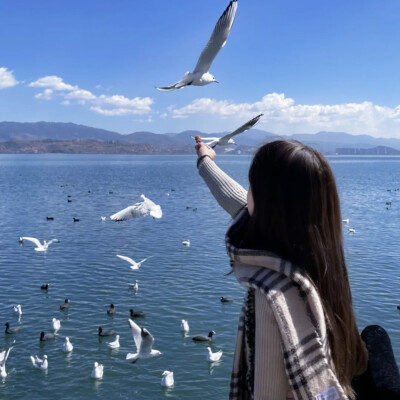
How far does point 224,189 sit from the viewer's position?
9.52 feet

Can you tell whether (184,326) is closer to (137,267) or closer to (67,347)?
(67,347)

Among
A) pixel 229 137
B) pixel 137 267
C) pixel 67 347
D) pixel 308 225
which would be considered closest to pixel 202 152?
pixel 229 137

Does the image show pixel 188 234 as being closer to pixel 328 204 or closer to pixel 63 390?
pixel 63 390

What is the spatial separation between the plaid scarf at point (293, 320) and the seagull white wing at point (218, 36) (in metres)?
3.14

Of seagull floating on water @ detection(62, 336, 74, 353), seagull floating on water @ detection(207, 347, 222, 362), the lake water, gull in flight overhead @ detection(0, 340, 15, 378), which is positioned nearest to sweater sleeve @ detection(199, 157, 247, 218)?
the lake water

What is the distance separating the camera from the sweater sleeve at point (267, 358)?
1982 millimetres

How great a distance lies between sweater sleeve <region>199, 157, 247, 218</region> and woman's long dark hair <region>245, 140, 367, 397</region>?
55cm

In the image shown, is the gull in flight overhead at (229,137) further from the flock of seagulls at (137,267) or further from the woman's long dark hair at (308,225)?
the woman's long dark hair at (308,225)

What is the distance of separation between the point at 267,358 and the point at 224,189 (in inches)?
43.5

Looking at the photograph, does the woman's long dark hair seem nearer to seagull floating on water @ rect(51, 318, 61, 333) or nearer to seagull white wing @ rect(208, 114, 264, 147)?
seagull white wing @ rect(208, 114, 264, 147)

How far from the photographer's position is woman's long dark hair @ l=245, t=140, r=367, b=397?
7.08 feet

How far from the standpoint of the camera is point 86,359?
14250 millimetres

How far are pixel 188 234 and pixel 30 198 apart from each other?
27.1 m

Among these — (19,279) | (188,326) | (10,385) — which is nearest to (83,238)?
(19,279)
